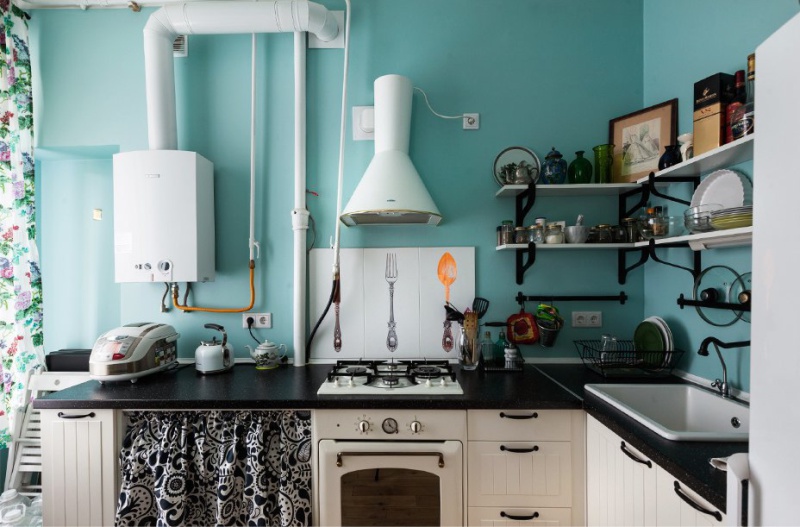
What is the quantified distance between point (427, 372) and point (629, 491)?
821 mm

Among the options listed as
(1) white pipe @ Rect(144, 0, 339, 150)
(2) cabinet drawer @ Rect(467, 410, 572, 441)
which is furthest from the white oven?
(1) white pipe @ Rect(144, 0, 339, 150)

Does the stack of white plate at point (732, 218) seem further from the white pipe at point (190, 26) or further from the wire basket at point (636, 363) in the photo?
the white pipe at point (190, 26)

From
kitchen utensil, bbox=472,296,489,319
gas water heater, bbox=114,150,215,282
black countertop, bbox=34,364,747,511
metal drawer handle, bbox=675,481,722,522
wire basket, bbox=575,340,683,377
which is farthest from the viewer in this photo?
kitchen utensil, bbox=472,296,489,319

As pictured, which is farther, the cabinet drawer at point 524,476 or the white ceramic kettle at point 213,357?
the white ceramic kettle at point 213,357

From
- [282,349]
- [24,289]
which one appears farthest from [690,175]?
[24,289]

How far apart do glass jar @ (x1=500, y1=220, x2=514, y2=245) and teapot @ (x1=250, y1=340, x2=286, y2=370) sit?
1.30 metres

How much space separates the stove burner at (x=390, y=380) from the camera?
152 cm

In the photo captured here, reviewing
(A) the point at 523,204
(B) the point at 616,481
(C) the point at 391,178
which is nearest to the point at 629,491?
(B) the point at 616,481

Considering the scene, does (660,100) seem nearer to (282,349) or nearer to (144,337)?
(282,349)

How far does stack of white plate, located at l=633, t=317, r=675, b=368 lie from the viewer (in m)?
1.64

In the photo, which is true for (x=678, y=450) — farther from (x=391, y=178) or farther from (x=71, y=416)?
(x=71, y=416)

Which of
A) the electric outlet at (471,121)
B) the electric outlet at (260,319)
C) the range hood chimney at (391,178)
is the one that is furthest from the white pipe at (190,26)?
the electric outlet at (260,319)

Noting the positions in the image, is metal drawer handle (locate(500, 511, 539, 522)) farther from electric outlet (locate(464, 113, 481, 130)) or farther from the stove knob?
electric outlet (locate(464, 113, 481, 130))

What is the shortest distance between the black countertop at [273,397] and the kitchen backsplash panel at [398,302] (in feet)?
1.17
